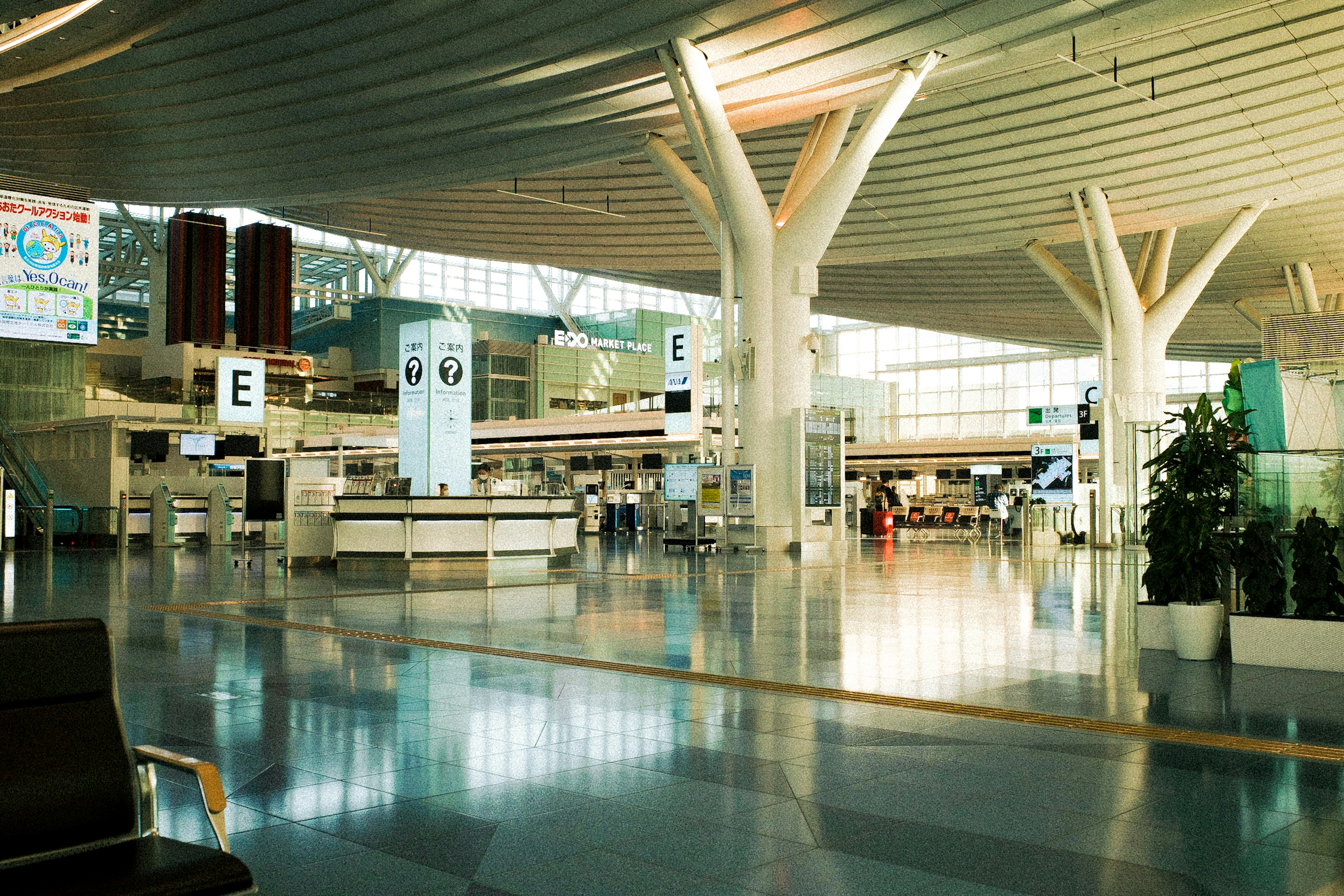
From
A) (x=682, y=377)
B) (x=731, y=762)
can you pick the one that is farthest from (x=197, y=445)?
(x=731, y=762)

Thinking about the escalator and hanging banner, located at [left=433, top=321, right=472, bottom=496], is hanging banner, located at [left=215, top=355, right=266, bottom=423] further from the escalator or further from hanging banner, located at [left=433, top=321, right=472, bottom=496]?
hanging banner, located at [left=433, top=321, right=472, bottom=496]

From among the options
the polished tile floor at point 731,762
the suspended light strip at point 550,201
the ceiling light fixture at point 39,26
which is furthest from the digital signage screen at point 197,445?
the polished tile floor at point 731,762

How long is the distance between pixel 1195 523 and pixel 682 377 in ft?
54.8

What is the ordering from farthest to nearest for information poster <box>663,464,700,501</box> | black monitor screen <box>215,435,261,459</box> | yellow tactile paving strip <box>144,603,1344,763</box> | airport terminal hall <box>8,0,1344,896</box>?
black monitor screen <box>215,435,261,459</box> < information poster <box>663,464,700,501</box> < yellow tactile paving strip <box>144,603,1344,763</box> < airport terminal hall <box>8,0,1344,896</box>

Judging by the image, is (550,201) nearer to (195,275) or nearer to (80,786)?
(195,275)

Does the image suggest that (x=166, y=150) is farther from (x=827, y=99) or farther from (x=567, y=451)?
(x=567, y=451)

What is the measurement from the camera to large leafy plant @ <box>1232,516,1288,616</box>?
6824 millimetres

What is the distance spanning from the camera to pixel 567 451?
43438 millimetres

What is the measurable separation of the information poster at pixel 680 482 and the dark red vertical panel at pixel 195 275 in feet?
62.3

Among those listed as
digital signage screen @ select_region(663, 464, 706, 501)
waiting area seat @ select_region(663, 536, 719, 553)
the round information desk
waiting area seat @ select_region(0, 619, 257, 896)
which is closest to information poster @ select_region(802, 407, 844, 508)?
waiting area seat @ select_region(663, 536, 719, 553)

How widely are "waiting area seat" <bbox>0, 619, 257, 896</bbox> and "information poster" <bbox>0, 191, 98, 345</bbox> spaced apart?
12473 mm

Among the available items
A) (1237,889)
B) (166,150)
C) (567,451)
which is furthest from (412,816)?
(567,451)

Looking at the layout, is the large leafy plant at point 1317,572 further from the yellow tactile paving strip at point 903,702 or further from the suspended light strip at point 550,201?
the suspended light strip at point 550,201

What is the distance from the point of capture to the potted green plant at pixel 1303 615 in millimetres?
6605
